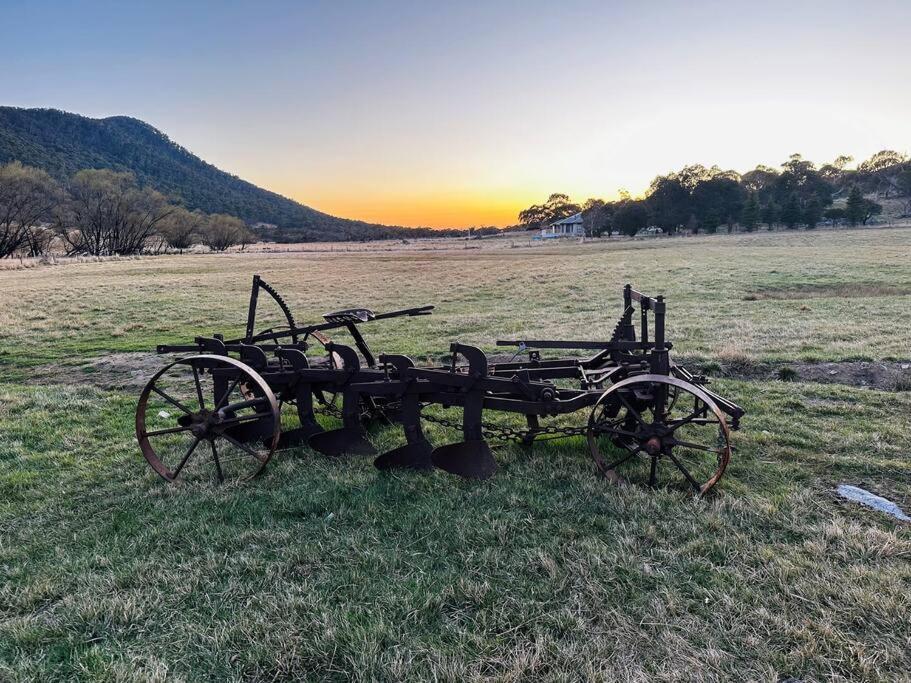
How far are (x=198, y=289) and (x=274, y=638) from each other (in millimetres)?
25200

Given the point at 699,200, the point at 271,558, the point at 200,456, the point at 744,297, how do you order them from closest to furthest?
the point at 271,558 → the point at 200,456 → the point at 744,297 → the point at 699,200

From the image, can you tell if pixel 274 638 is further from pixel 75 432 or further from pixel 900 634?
pixel 75 432

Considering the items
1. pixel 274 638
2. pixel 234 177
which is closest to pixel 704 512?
pixel 274 638

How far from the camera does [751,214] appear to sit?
75188mm

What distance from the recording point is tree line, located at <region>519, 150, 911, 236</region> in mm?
74625

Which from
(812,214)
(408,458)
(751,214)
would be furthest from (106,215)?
(812,214)

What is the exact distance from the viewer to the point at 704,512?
4090 mm

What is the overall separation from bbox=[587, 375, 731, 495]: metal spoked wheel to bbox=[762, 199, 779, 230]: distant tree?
279 feet

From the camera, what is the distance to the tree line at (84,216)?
2081 inches

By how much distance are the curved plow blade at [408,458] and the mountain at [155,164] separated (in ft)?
379

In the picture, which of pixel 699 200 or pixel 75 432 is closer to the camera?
pixel 75 432

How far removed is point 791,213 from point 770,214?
11.0 ft

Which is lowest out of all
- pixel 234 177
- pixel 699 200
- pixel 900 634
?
pixel 900 634

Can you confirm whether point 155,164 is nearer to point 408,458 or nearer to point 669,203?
point 669,203
